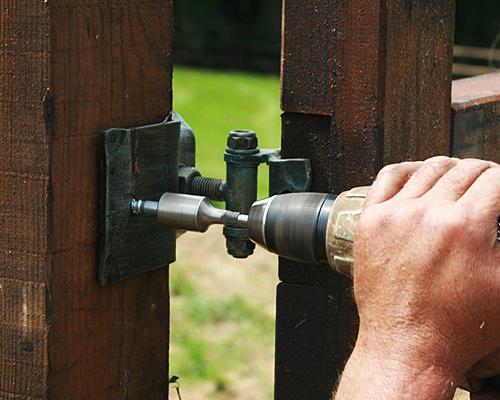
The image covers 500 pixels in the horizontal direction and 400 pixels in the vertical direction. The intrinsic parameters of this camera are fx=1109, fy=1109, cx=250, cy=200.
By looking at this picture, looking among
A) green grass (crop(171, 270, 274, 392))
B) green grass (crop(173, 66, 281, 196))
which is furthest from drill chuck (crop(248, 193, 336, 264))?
green grass (crop(173, 66, 281, 196))

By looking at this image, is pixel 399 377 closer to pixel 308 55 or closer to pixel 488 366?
pixel 488 366

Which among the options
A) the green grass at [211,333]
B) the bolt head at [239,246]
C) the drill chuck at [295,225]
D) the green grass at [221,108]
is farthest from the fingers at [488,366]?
the green grass at [221,108]

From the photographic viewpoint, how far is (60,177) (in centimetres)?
160

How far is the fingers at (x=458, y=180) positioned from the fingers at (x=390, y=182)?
0.06 metres

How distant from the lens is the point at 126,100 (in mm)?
1702

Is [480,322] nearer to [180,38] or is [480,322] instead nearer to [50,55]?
[50,55]

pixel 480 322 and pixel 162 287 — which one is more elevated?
pixel 480 322

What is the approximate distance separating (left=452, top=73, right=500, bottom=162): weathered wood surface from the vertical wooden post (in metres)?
0.10

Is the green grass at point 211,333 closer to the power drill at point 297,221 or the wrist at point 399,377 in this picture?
the power drill at point 297,221

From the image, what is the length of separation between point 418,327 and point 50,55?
65 cm

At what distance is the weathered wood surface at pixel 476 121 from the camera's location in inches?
78.5

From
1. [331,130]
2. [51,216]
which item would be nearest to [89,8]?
[51,216]

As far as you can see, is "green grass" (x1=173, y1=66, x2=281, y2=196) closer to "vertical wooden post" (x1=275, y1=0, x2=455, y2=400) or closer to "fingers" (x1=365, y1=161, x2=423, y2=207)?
"vertical wooden post" (x1=275, y1=0, x2=455, y2=400)

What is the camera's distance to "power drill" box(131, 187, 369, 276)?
146 cm
